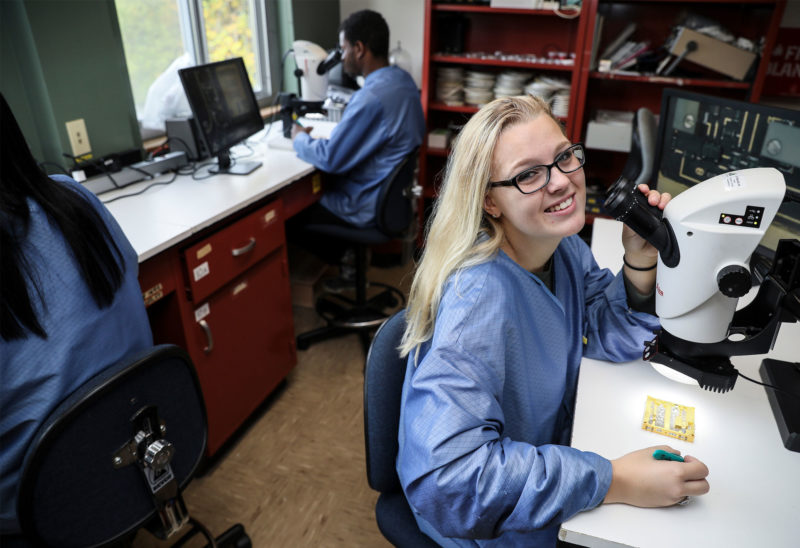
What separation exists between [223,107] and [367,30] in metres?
0.75

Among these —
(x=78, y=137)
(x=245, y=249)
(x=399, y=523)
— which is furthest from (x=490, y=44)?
(x=399, y=523)

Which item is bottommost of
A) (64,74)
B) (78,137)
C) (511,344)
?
(511,344)

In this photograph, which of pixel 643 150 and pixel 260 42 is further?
pixel 260 42

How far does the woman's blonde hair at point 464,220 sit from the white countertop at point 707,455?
0.33m

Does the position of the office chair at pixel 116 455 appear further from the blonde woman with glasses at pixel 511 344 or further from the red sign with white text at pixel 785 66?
the red sign with white text at pixel 785 66

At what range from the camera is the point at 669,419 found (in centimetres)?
97

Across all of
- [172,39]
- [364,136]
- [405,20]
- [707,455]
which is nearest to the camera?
[707,455]

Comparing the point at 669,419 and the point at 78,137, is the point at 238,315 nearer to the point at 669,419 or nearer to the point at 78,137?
the point at 78,137

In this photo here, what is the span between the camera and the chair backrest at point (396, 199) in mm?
2203

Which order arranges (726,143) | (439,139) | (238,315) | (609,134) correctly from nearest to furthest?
(726,143), (238,315), (609,134), (439,139)

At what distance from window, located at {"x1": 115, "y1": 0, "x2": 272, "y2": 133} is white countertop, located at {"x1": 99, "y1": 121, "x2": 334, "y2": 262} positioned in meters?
0.47

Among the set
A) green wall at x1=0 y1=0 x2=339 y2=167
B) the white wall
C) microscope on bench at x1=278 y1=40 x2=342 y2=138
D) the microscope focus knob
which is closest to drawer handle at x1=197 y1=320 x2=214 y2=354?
green wall at x1=0 y1=0 x2=339 y2=167

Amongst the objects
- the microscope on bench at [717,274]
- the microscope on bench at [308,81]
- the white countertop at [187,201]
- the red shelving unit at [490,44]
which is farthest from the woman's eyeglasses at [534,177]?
the red shelving unit at [490,44]

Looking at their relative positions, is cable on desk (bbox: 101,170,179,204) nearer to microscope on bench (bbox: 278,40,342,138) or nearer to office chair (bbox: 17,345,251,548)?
microscope on bench (bbox: 278,40,342,138)
